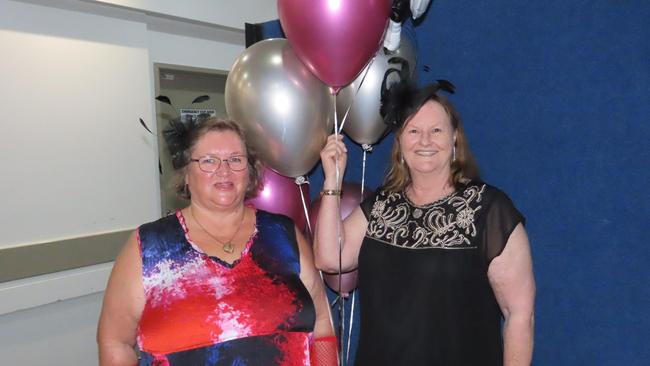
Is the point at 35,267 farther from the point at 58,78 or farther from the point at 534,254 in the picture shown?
the point at 534,254

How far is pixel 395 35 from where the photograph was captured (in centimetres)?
144

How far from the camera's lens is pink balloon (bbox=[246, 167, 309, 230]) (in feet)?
5.46

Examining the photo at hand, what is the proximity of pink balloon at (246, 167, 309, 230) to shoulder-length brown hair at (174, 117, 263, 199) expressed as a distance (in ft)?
0.50

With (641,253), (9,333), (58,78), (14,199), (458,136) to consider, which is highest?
(58,78)

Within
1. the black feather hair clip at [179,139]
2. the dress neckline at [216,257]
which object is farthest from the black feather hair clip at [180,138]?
the dress neckline at [216,257]

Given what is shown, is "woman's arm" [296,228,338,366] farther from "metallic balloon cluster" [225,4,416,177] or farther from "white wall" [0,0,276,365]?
"white wall" [0,0,276,365]

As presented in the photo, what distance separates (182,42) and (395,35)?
8.62 ft

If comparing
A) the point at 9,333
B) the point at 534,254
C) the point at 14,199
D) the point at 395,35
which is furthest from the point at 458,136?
the point at 9,333

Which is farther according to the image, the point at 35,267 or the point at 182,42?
the point at 182,42

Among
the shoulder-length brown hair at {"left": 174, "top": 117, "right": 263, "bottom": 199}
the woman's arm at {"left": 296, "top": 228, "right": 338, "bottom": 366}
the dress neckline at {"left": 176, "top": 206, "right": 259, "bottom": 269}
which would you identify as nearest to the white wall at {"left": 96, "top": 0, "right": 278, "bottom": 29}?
the shoulder-length brown hair at {"left": 174, "top": 117, "right": 263, "bottom": 199}

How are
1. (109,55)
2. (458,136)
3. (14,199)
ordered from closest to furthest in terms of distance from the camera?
(458,136)
(14,199)
(109,55)

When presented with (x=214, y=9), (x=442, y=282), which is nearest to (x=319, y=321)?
(x=442, y=282)

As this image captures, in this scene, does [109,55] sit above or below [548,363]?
above

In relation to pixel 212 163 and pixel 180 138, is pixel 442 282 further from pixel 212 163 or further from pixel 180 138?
pixel 180 138
